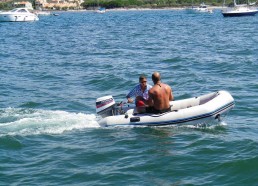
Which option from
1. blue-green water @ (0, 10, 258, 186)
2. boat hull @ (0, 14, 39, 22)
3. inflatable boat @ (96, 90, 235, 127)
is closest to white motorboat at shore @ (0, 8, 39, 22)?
boat hull @ (0, 14, 39, 22)

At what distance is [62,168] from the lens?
10.1m

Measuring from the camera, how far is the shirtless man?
1221 centimetres

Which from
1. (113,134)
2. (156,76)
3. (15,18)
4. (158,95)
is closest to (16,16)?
(15,18)

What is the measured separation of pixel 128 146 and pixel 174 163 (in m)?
1.47

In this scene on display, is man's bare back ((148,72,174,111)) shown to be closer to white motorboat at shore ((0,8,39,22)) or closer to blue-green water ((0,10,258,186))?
blue-green water ((0,10,258,186))

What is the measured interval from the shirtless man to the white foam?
4.97ft

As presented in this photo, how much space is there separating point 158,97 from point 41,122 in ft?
10.1

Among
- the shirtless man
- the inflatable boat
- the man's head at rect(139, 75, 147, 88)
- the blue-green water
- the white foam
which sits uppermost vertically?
the man's head at rect(139, 75, 147, 88)

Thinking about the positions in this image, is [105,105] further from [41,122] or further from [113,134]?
[41,122]

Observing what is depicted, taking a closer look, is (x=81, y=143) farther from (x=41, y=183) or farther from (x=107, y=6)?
(x=107, y=6)

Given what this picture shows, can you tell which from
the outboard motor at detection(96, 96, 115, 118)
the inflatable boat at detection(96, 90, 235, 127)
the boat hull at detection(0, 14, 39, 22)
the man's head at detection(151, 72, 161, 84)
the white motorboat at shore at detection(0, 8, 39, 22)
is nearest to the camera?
the man's head at detection(151, 72, 161, 84)

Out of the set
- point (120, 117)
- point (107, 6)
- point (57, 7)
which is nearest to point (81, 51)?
point (120, 117)

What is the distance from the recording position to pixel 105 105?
1308 centimetres

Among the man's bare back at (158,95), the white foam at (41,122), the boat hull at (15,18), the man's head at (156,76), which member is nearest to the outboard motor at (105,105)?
the white foam at (41,122)
